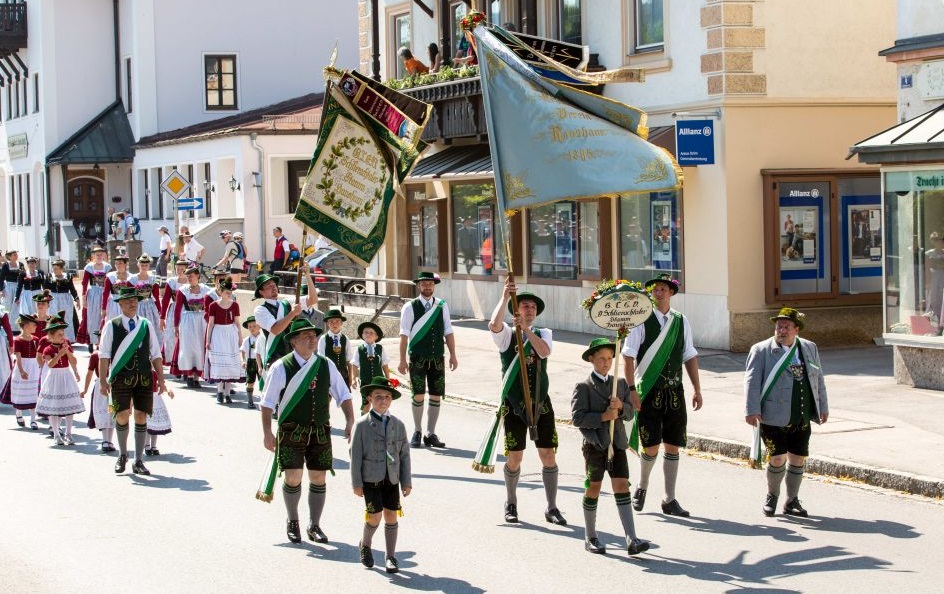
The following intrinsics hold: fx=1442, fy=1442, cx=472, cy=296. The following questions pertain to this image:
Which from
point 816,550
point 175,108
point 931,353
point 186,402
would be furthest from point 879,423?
point 175,108

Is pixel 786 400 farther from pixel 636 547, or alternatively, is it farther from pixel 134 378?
pixel 134 378

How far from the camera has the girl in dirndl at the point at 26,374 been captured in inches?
674

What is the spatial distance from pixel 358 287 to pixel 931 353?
54.0ft

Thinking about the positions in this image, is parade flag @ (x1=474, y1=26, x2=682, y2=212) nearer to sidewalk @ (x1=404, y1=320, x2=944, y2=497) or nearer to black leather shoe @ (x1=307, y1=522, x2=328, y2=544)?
Answer: black leather shoe @ (x1=307, y1=522, x2=328, y2=544)

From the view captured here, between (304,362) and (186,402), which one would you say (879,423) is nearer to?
(304,362)

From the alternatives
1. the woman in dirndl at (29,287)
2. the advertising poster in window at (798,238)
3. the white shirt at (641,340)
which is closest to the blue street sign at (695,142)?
the advertising poster in window at (798,238)

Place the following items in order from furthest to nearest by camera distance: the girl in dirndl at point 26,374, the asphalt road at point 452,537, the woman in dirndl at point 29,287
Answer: the woman in dirndl at point 29,287 → the girl in dirndl at point 26,374 → the asphalt road at point 452,537

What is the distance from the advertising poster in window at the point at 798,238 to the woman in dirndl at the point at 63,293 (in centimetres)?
1305

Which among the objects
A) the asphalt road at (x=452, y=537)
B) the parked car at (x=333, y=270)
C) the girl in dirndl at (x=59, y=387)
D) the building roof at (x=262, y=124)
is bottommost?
the asphalt road at (x=452, y=537)

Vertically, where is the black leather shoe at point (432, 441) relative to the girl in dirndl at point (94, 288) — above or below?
below

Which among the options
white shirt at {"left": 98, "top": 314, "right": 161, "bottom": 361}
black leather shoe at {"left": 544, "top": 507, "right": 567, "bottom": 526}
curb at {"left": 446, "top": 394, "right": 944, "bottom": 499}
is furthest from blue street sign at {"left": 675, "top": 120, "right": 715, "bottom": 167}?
black leather shoe at {"left": 544, "top": 507, "right": 567, "bottom": 526}

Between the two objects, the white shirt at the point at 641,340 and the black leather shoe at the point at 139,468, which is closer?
the white shirt at the point at 641,340

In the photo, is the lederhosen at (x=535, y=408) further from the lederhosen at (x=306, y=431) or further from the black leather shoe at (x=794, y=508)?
the black leather shoe at (x=794, y=508)

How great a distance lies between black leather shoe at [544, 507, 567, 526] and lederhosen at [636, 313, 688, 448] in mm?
913
